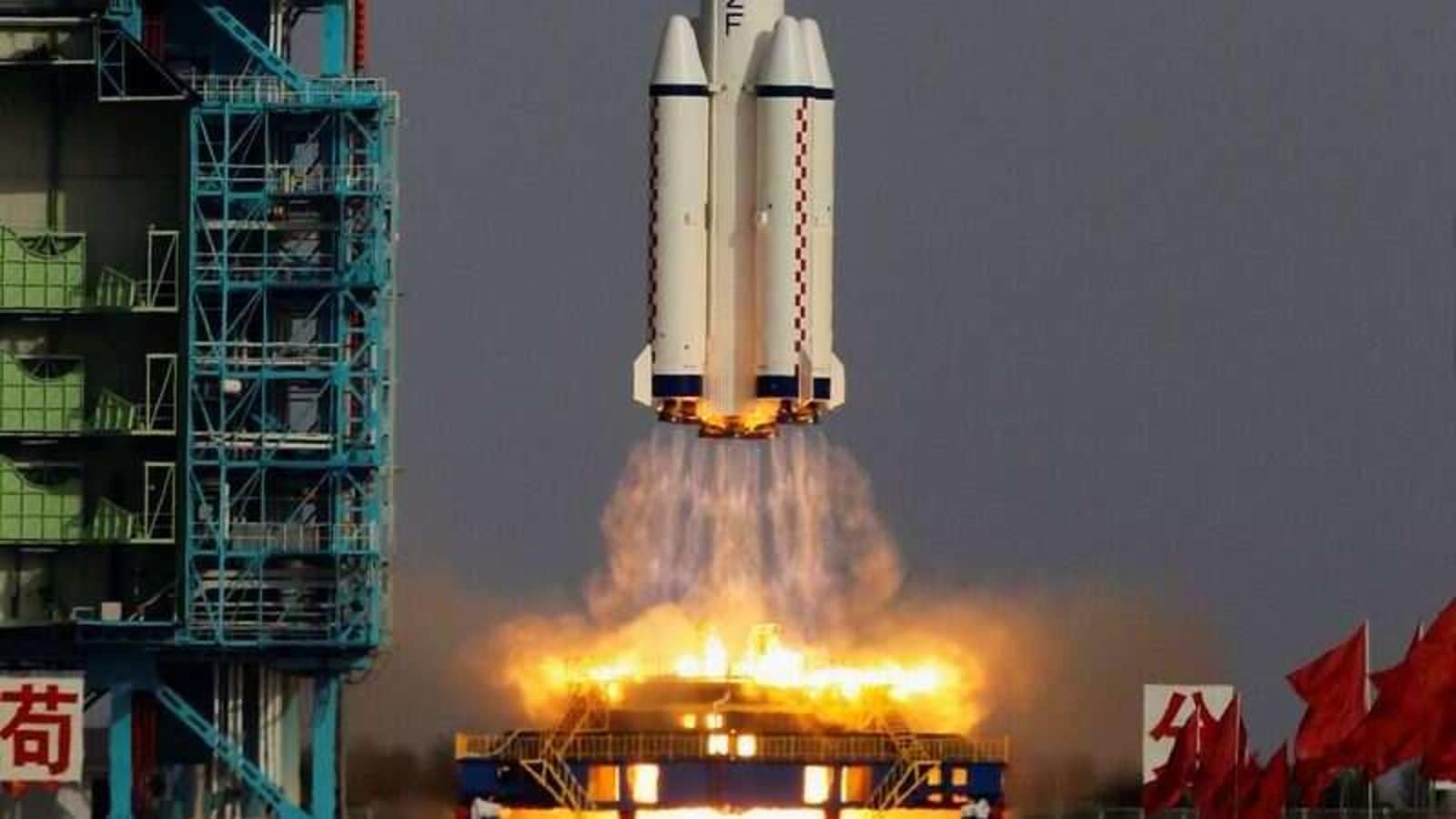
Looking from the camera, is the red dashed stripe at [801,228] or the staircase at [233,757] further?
the staircase at [233,757]

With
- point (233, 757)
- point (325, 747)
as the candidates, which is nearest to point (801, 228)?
point (325, 747)

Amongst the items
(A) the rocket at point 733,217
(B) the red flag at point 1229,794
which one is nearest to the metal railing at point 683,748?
(A) the rocket at point 733,217

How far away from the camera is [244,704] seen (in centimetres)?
12075

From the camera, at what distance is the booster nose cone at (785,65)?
108m

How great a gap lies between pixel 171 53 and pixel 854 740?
71.0 ft

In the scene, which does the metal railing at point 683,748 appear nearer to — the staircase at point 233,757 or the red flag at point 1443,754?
the staircase at point 233,757

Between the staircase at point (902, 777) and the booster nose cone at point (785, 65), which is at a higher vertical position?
the booster nose cone at point (785, 65)

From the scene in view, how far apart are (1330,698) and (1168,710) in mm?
8665

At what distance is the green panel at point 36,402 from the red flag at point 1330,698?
2875 cm

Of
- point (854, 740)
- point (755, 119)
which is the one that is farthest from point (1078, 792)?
point (755, 119)

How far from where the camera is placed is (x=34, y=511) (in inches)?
4616

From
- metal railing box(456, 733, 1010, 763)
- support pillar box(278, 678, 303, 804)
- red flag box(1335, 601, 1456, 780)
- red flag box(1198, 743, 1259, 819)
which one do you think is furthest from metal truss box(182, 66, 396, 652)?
red flag box(1335, 601, 1456, 780)

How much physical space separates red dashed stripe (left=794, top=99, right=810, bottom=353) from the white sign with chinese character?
13.9 meters

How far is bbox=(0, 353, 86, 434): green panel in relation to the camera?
117188 millimetres
